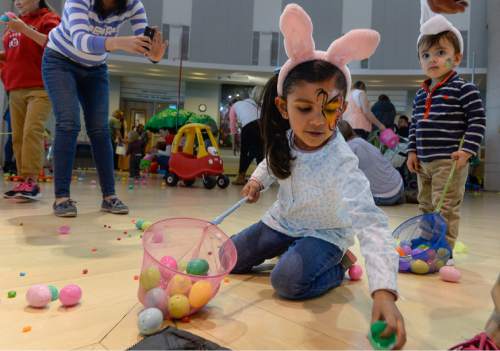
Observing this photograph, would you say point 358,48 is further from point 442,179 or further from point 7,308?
point 7,308

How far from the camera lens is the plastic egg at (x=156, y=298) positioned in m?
0.94

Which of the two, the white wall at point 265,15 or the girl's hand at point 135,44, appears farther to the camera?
the white wall at point 265,15

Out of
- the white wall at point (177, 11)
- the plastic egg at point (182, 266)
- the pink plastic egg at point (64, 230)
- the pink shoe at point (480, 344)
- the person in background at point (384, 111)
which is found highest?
the white wall at point (177, 11)

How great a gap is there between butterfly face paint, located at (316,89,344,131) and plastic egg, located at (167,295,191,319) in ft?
1.86

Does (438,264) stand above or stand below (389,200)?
below

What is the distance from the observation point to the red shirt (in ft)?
8.69

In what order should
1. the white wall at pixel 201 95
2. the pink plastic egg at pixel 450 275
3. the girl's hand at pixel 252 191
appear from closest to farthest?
1. the girl's hand at pixel 252 191
2. the pink plastic egg at pixel 450 275
3. the white wall at pixel 201 95

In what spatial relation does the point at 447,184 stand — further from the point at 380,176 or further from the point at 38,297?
the point at 380,176

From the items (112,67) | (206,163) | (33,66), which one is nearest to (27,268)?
(33,66)

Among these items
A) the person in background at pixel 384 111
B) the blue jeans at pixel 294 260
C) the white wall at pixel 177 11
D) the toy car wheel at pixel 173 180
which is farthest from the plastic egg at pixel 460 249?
the white wall at pixel 177 11

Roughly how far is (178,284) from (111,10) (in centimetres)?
160

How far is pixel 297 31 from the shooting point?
113 centimetres

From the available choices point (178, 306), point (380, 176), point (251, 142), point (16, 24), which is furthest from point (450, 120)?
point (251, 142)

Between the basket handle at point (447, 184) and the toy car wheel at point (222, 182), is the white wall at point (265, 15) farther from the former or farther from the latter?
the basket handle at point (447, 184)
